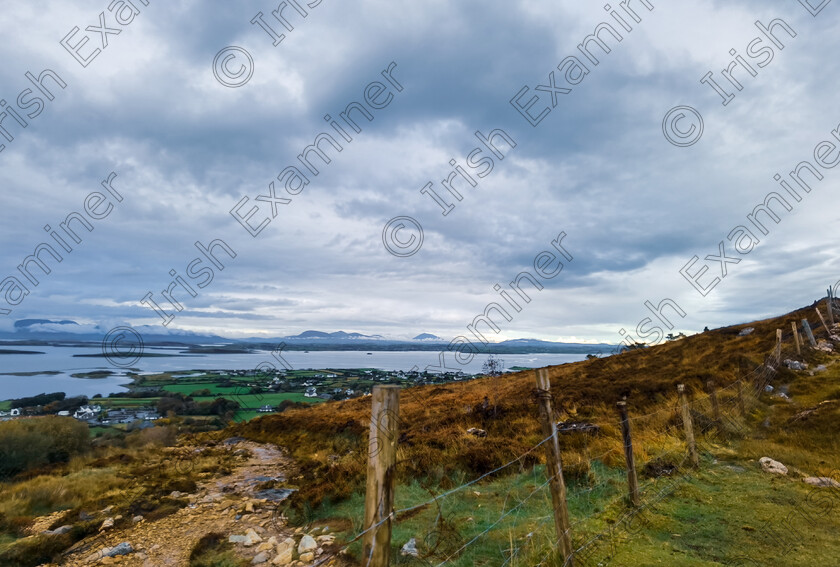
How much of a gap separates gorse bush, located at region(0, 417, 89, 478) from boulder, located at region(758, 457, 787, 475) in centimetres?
1971

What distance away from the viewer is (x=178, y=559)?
20.8 ft

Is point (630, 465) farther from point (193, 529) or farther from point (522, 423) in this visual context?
point (193, 529)

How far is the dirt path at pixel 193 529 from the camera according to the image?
642 centimetres

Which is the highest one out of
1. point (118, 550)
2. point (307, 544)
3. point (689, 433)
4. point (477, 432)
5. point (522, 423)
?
point (689, 433)

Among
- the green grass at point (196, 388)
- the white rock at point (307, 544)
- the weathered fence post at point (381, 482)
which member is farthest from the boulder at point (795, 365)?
the green grass at point (196, 388)

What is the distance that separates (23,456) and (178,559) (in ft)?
37.5

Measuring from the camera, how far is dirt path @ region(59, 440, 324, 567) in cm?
642

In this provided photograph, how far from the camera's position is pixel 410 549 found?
538 centimetres

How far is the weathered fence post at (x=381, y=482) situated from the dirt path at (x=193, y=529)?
15.2 feet

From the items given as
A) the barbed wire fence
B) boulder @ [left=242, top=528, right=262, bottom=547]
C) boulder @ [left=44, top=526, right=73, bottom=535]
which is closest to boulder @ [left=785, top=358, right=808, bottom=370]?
the barbed wire fence

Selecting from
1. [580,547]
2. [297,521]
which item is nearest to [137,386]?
[297,521]

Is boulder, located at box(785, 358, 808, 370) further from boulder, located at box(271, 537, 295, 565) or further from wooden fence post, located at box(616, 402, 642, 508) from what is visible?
boulder, located at box(271, 537, 295, 565)

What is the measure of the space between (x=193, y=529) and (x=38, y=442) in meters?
10.7

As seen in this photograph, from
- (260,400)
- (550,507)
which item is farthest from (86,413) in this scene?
(550,507)
